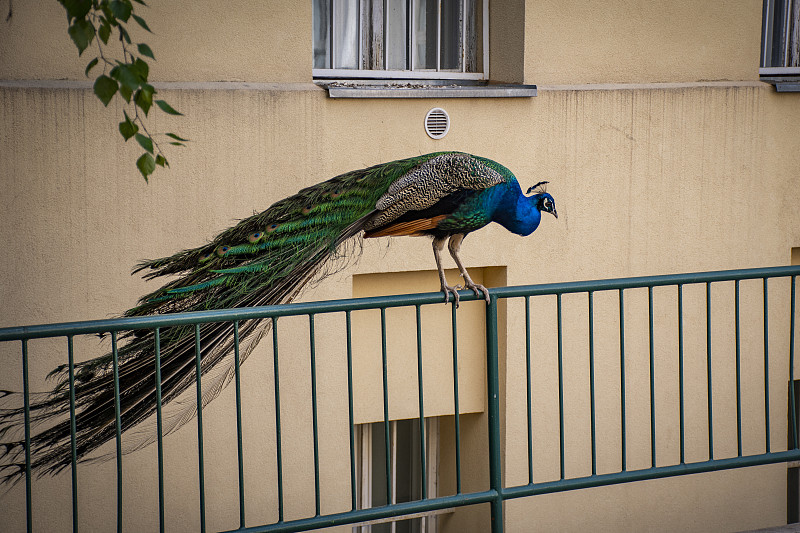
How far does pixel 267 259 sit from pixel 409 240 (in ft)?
5.65

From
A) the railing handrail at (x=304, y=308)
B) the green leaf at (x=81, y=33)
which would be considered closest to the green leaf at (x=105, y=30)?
the green leaf at (x=81, y=33)

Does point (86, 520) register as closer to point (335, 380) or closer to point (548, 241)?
point (335, 380)

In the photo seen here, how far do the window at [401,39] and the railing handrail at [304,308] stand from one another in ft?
7.94

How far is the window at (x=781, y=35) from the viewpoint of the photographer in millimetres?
6613

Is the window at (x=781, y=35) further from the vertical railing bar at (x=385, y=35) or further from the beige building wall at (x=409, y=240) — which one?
the vertical railing bar at (x=385, y=35)

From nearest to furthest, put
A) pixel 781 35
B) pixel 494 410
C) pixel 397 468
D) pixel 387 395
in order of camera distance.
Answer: pixel 387 395
pixel 494 410
pixel 397 468
pixel 781 35

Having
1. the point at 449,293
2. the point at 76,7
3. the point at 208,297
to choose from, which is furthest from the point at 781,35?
the point at 76,7

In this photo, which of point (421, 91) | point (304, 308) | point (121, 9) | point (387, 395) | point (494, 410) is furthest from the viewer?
point (421, 91)

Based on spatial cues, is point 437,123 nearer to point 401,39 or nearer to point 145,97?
point 401,39

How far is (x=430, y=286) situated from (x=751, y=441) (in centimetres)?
271

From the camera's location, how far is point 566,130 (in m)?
5.75

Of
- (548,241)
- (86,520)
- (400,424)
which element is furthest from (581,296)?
(86,520)

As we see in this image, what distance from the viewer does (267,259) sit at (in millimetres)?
3887

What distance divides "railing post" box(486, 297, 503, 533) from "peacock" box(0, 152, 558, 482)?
0.13 metres
